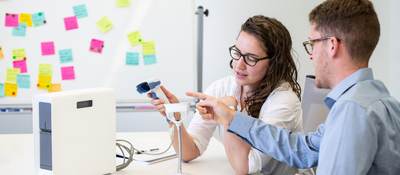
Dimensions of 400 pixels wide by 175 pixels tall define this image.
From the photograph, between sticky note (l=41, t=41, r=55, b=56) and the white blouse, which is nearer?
the white blouse

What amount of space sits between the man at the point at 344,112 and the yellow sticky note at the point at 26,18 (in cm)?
149

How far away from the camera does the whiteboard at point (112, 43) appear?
2.61 metres

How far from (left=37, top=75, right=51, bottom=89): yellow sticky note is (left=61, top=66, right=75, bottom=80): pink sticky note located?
0.08m

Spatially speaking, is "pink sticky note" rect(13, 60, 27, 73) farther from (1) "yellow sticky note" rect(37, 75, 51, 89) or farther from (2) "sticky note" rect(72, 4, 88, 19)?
(2) "sticky note" rect(72, 4, 88, 19)

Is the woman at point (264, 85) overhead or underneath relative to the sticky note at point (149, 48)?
underneath

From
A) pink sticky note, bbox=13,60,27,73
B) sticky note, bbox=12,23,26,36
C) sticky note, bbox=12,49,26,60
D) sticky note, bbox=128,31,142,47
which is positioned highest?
sticky note, bbox=12,23,26,36

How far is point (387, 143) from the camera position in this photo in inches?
40.9

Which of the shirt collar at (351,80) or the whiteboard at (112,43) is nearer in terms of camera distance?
the shirt collar at (351,80)

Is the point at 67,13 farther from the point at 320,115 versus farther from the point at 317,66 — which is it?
the point at 317,66

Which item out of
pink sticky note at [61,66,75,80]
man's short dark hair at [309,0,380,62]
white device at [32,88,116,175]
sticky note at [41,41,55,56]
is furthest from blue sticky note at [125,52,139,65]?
man's short dark hair at [309,0,380,62]

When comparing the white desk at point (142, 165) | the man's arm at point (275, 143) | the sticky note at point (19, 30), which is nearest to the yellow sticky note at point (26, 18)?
the sticky note at point (19, 30)

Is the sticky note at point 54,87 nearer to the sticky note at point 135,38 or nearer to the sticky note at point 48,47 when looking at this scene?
the sticky note at point 48,47

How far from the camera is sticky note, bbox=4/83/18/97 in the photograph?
263 centimetres

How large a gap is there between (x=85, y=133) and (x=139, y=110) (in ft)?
Result: 4.41
